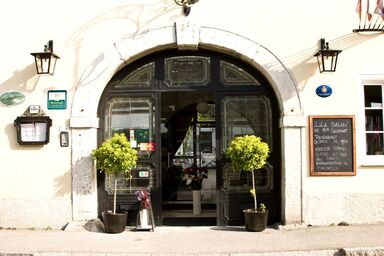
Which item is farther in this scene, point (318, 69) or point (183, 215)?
point (183, 215)

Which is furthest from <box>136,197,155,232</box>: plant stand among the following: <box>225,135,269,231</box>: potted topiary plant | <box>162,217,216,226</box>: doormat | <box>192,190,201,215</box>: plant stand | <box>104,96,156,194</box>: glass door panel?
<box>192,190,201,215</box>: plant stand

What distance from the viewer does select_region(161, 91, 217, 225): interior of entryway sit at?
11476 mm

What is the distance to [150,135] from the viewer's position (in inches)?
301

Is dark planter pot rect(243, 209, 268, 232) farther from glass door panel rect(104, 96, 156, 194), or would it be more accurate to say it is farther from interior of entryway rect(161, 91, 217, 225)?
interior of entryway rect(161, 91, 217, 225)

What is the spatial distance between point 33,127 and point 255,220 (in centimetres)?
393

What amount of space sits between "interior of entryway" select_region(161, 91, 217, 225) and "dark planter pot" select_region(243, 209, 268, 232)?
3.71 meters

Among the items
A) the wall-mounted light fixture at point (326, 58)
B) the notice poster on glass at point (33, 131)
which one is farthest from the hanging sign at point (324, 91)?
the notice poster on glass at point (33, 131)

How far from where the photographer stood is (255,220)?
→ 23.0 feet

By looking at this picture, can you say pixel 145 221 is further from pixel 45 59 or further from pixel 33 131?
pixel 45 59

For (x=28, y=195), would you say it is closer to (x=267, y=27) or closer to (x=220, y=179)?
(x=220, y=179)

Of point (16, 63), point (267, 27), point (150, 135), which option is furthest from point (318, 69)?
point (16, 63)

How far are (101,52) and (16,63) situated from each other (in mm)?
1441

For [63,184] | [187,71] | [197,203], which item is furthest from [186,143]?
[63,184]

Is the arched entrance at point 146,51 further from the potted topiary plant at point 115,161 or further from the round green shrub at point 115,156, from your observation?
the round green shrub at point 115,156
